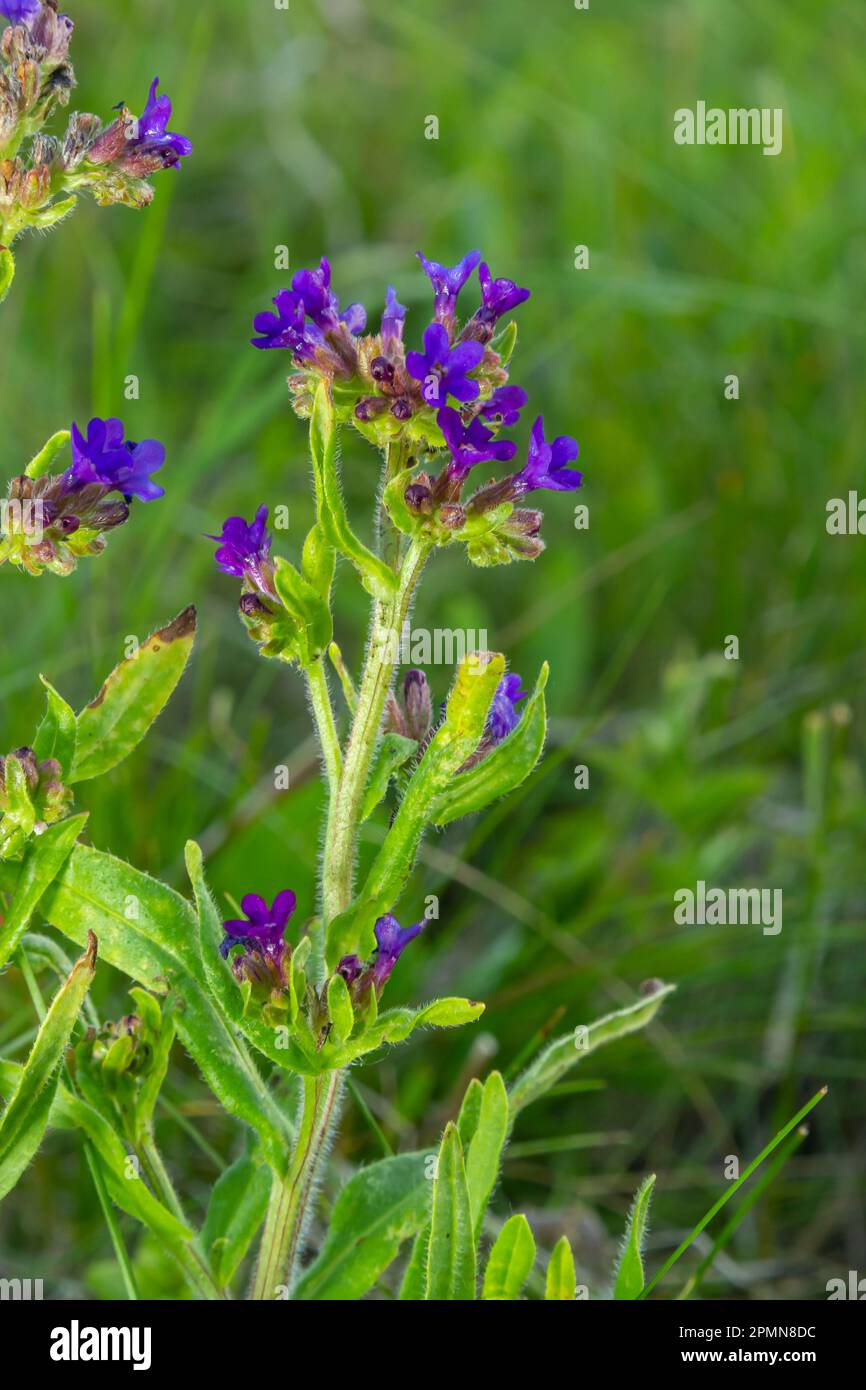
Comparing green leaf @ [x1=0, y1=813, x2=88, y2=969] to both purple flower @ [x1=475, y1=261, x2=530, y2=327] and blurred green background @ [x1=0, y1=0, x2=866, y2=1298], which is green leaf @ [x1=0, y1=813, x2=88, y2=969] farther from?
purple flower @ [x1=475, y1=261, x2=530, y2=327]

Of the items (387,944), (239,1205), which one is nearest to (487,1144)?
(387,944)

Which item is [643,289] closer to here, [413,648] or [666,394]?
[666,394]

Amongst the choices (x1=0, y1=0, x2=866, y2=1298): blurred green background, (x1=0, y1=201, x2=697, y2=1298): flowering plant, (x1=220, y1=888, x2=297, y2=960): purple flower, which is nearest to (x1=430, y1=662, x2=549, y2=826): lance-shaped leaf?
(x1=0, y1=201, x2=697, y2=1298): flowering plant

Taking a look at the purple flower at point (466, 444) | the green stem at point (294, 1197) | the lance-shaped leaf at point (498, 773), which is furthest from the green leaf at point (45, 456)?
the green stem at point (294, 1197)

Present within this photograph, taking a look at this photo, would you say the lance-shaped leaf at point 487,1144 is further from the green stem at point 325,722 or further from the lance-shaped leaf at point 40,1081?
the lance-shaped leaf at point 40,1081

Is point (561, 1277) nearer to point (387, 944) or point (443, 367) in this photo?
point (387, 944)
